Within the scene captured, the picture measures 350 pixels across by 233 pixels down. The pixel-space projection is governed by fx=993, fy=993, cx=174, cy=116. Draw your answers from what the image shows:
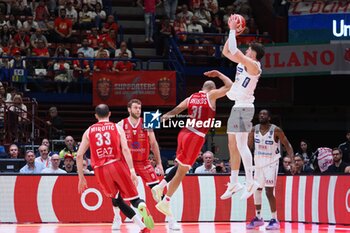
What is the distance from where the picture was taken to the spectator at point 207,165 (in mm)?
21641

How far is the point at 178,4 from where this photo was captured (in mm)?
33594

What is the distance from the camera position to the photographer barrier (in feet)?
68.2

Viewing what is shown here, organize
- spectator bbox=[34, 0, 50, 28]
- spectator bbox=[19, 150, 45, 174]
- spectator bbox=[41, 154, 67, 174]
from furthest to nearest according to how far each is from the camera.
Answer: spectator bbox=[34, 0, 50, 28] → spectator bbox=[19, 150, 45, 174] → spectator bbox=[41, 154, 67, 174]

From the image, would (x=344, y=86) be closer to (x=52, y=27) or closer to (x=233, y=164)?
(x=52, y=27)

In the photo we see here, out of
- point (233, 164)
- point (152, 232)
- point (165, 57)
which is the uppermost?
point (165, 57)

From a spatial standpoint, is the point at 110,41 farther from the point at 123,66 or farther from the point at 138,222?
the point at 138,222

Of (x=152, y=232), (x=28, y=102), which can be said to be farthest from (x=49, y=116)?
(x=152, y=232)

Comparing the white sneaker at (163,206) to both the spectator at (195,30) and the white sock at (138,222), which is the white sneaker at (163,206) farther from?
the spectator at (195,30)

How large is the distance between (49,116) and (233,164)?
38.7 ft

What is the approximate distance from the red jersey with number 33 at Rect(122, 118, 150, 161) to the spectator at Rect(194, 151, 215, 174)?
305cm

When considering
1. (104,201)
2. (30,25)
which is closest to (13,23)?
(30,25)

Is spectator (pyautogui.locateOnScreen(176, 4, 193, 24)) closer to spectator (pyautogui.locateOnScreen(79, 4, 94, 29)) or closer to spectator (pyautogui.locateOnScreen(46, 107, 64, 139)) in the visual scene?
spectator (pyautogui.locateOnScreen(79, 4, 94, 29))

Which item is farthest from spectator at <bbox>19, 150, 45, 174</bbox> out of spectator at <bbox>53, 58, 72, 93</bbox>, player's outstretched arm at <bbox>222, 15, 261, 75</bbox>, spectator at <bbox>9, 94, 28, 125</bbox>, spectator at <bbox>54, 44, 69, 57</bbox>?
spectator at <bbox>54, 44, 69, 57</bbox>

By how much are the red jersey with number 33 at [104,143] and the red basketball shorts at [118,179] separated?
0.36 feet
